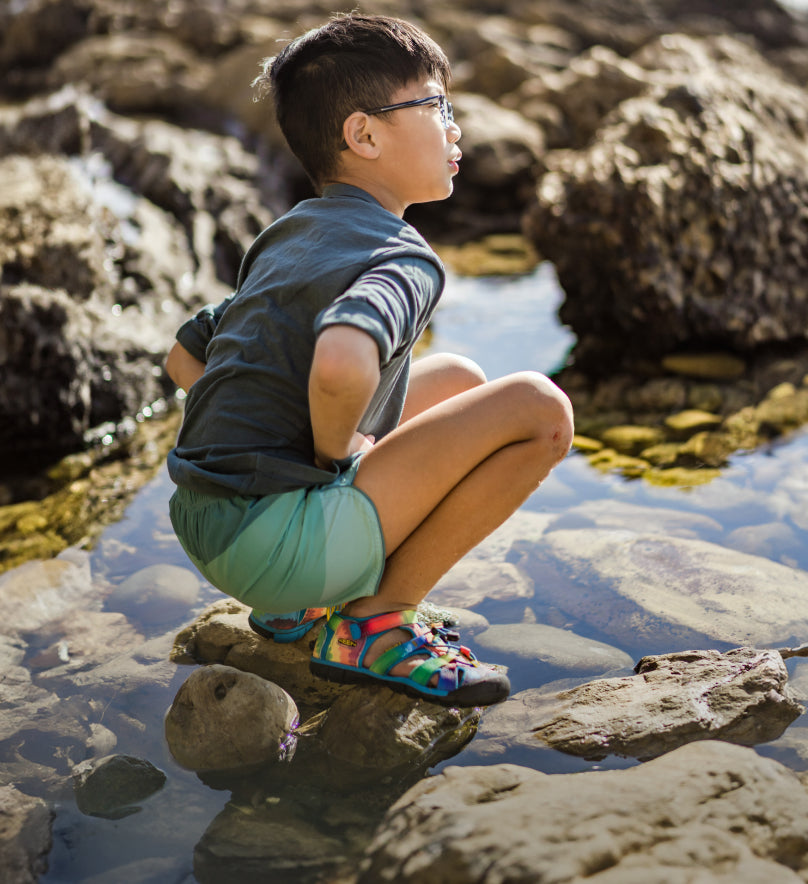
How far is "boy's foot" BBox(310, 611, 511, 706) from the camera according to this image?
6.48ft

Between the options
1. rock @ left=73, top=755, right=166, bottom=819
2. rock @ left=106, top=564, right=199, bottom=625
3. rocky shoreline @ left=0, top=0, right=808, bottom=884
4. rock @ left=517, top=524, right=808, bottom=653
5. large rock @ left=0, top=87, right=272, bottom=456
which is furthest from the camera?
large rock @ left=0, top=87, right=272, bottom=456

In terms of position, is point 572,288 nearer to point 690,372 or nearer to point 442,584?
point 690,372

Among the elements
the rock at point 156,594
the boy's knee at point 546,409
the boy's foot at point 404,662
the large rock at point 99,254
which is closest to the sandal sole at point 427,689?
the boy's foot at point 404,662

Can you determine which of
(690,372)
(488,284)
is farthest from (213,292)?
(690,372)

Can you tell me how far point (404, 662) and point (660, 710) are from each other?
56 cm

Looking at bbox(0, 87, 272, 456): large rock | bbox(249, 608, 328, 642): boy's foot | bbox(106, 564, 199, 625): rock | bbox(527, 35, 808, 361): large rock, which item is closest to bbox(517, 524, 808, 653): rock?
bbox(249, 608, 328, 642): boy's foot

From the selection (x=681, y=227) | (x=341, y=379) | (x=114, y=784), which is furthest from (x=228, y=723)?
(x=681, y=227)

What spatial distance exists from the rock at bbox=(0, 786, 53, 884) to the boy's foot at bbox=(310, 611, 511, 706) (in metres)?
0.63

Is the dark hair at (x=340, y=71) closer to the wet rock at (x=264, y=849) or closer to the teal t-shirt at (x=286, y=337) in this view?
the teal t-shirt at (x=286, y=337)

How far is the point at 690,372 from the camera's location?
170 inches

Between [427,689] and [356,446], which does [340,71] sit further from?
[427,689]

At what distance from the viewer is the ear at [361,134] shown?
204 centimetres

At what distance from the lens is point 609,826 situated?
145 cm

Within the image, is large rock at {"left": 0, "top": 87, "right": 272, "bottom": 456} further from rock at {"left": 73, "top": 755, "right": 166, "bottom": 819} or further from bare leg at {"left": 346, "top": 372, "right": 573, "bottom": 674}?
bare leg at {"left": 346, "top": 372, "right": 573, "bottom": 674}
